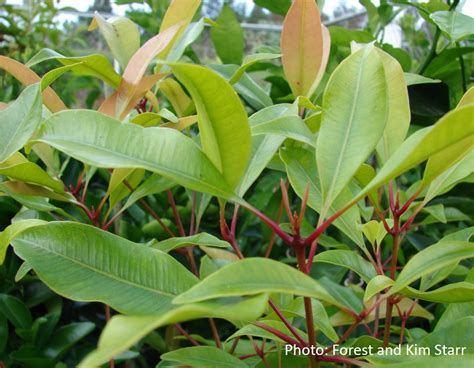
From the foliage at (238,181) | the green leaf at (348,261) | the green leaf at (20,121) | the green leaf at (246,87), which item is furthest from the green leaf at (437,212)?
the green leaf at (20,121)

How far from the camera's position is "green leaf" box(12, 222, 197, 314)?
41 cm

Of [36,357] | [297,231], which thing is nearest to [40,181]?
[297,231]

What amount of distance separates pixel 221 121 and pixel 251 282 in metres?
0.12

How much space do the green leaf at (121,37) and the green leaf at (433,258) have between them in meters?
0.42


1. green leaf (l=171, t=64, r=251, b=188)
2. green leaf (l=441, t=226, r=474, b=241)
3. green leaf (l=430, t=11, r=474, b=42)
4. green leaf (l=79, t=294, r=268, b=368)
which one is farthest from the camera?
green leaf (l=430, t=11, r=474, b=42)

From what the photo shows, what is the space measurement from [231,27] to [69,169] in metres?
0.39

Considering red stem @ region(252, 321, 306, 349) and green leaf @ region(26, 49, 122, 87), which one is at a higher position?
green leaf @ region(26, 49, 122, 87)

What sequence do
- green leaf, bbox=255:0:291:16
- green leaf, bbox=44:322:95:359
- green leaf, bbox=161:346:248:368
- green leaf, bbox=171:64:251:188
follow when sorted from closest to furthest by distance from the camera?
green leaf, bbox=171:64:251:188
green leaf, bbox=161:346:248:368
green leaf, bbox=44:322:95:359
green leaf, bbox=255:0:291:16

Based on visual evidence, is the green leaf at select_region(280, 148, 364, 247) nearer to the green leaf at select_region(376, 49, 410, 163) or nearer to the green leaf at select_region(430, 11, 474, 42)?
the green leaf at select_region(376, 49, 410, 163)

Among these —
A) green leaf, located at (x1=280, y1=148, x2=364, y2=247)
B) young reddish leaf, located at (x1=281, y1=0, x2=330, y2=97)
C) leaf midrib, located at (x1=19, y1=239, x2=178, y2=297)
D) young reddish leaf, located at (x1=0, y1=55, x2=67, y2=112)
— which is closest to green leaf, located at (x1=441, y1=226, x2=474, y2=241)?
green leaf, located at (x1=280, y1=148, x2=364, y2=247)

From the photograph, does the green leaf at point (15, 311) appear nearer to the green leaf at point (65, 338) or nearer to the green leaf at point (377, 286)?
the green leaf at point (65, 338)

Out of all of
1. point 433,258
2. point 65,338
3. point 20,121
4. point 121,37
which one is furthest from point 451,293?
point 65,338

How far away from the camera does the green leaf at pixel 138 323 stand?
26 cm

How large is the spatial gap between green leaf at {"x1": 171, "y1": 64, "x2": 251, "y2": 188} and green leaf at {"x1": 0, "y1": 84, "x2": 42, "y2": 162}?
0.14 meters
